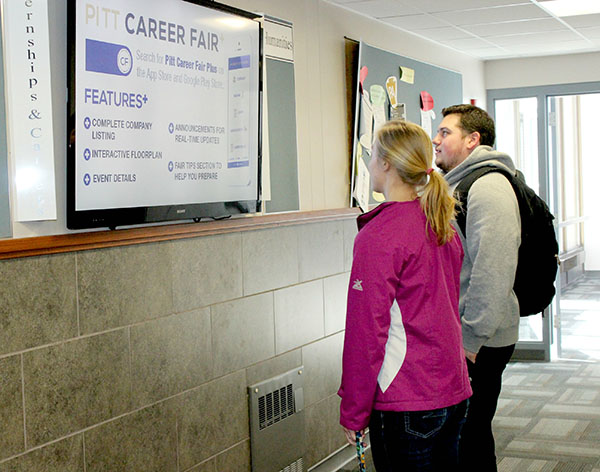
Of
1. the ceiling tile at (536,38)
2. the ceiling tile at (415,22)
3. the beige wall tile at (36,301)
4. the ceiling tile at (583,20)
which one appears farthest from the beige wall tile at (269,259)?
the ceiling tile at (536,38)

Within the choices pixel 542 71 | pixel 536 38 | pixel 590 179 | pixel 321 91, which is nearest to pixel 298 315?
pixel 321 91

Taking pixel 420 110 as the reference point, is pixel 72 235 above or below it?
below

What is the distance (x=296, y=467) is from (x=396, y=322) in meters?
1.88

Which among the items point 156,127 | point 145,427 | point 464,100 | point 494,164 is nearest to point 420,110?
point 464,100

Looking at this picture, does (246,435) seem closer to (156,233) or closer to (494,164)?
(156,233)

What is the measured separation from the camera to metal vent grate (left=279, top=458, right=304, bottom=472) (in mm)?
3580

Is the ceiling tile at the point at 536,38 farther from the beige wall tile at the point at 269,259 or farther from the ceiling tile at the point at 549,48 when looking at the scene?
the beige wall tile at the point at 269,259

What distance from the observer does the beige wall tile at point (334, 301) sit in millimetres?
3996

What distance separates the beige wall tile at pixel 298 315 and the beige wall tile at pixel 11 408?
148 centimetres

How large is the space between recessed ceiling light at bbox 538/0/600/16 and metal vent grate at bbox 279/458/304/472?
290 centimetres

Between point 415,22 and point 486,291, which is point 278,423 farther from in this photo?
point 415,22

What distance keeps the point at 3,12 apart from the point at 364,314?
1301 millimetres

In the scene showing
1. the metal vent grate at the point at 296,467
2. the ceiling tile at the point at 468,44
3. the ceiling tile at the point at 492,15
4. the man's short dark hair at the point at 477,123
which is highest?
the ceiling tile at the point at 468,44

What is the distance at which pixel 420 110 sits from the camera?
16.9 ft
